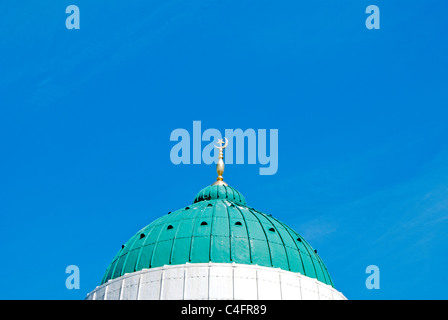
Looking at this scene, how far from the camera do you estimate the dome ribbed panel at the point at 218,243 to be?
6012 centimetres

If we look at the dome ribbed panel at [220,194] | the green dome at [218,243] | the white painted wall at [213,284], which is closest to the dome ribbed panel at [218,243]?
the green dome at [218,243]

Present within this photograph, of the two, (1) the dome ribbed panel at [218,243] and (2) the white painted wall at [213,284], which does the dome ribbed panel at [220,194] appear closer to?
(1) the dome ribbed panel at [218,243]

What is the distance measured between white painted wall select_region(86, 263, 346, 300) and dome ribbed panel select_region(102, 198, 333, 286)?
1.06 meters

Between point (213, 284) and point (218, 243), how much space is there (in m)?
4.31

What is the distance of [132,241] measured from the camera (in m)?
65.9

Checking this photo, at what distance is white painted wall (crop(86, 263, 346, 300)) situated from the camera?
5697 centimetres

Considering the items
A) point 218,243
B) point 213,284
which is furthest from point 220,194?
point 213,284

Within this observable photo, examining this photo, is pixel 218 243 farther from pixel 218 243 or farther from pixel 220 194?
pixel 220 194

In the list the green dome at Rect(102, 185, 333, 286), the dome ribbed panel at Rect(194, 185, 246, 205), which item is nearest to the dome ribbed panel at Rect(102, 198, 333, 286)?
the green dome at Rect(102, 185, 333, 286)
